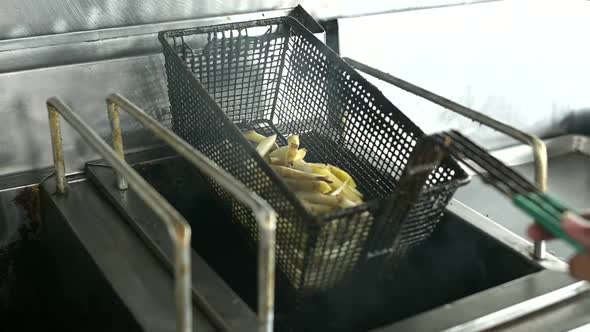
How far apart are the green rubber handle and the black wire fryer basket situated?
0.87 ft

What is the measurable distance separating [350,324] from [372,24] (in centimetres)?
86

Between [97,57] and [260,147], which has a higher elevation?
[97,57]

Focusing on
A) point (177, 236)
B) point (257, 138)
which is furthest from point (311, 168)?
point (177, 236)

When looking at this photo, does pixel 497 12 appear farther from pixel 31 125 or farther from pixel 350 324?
pixel 31 125

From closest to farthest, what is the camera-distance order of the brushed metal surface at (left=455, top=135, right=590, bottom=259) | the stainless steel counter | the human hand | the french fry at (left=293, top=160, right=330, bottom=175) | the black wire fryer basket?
the human hand, the black wire fryer basket, the french fry at (left=293, top=160, right=330, bottom=175), the stainless steel counter, the brushed metal surface at (left=455, top=135, right=590, bottom=259)

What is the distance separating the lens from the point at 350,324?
1.40 m

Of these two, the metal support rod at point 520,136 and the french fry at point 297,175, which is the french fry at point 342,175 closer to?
the french fry at point 297,175

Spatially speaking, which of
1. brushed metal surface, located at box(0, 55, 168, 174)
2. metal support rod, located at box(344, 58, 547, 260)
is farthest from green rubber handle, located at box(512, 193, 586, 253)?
brushed metal surface, located at box(0, 55, 168, 174)

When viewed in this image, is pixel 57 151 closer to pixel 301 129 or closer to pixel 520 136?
pixel 301 129

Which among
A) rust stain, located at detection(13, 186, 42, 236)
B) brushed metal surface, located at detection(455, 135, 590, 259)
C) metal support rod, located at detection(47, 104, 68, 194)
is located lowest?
brushed metal surface, located at detection(455, 135, 590, 259)

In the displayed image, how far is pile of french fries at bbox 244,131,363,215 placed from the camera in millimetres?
1351

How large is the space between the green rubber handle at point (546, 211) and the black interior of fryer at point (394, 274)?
17.8 inches

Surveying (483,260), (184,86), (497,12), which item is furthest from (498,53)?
(184,86)

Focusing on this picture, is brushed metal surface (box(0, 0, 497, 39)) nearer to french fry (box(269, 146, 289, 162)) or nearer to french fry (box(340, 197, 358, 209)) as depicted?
french fry (box(269, 146, 289, 162))
